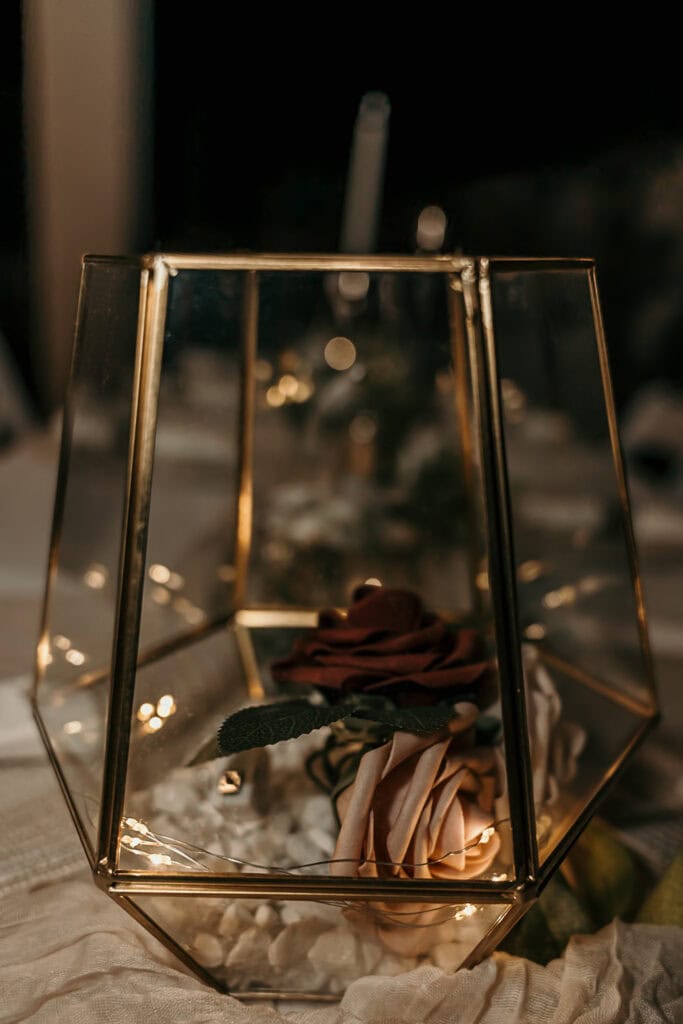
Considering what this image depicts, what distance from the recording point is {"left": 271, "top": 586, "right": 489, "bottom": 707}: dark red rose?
1.65ft

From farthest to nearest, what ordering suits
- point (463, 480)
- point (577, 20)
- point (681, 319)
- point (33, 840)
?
point (681, 319)
point (577, 20)
point (463, 480)
point (33, 840)

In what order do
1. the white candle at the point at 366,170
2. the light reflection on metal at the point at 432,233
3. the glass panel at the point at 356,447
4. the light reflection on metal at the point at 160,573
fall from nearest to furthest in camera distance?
the light reflection on metal at the point at 160,573 → the glass panel at the point at 356,447 → the white candle at the point at 366,170 → the light reflection on metal at the point at 432,233

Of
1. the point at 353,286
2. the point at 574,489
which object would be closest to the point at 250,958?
the point at 353,286

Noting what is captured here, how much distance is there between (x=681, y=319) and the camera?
2.46 meters

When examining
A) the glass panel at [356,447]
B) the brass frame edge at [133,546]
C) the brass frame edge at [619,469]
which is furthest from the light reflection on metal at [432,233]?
the brass frame edge at [133,546]

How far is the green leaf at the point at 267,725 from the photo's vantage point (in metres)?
0.44

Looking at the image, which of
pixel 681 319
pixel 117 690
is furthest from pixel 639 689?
pixel 681 319

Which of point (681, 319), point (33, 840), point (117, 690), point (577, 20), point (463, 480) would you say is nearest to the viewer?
point (117, 690)

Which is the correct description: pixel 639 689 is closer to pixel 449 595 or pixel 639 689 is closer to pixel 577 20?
pixel 449 595

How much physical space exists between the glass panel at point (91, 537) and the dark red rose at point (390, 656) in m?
0.12

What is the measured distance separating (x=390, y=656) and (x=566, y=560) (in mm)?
327

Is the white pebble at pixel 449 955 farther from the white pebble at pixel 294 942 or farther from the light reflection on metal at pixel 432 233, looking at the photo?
the light reflection on metal at pixel 432 233

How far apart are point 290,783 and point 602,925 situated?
0.21 metres

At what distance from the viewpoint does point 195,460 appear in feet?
2.53
